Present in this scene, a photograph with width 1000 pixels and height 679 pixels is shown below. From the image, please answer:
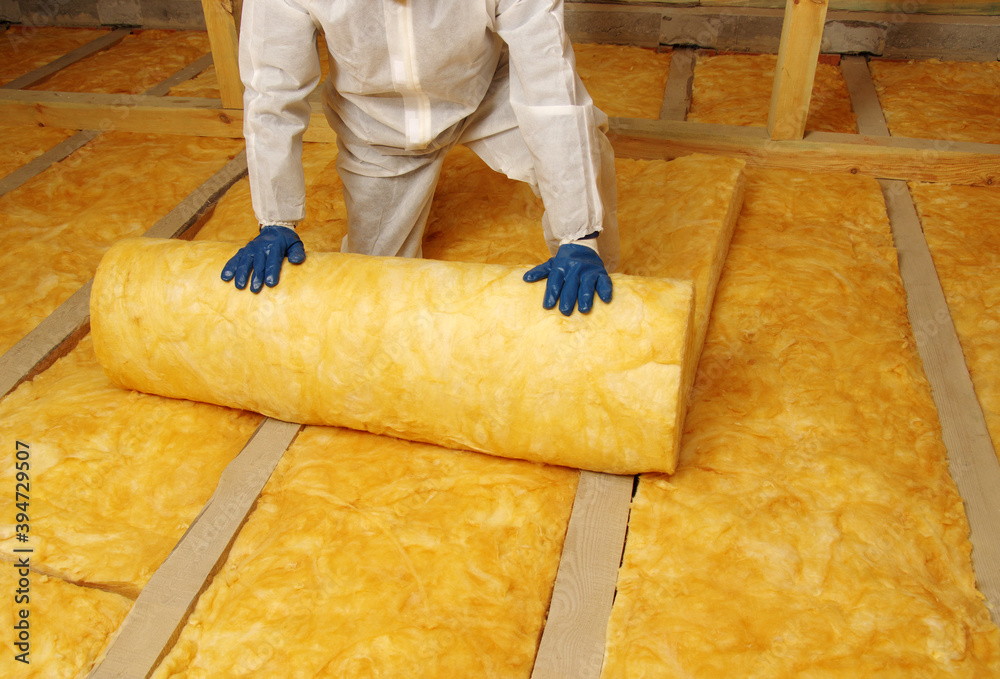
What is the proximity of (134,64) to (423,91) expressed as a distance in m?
3.03

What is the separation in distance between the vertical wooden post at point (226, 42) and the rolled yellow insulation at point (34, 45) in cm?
149

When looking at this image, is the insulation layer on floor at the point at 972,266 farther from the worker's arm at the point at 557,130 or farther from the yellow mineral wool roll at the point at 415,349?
the worker's arm at the point at 557,130

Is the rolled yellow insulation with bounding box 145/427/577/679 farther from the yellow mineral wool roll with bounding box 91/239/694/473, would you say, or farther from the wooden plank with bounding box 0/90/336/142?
the wooden plank with bounding box 0/90/336/142

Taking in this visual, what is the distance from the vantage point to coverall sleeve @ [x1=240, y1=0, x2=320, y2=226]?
1.70 meters

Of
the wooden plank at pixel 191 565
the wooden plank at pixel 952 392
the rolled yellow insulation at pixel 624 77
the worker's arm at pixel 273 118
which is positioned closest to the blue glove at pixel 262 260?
the worker's arm at pixel 273 118

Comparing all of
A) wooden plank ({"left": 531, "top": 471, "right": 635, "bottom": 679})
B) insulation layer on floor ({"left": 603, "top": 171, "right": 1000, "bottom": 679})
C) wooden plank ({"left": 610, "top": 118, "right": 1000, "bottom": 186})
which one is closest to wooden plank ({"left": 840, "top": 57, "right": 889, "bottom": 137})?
wooden plank ({"left": 610, "top": 118, "right": 1000, "bottom": 186})

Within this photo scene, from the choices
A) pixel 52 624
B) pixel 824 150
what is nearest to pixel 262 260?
pixel 52 624

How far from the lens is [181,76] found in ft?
12.9

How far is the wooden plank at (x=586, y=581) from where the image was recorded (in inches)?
53.3

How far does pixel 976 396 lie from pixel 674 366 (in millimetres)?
955

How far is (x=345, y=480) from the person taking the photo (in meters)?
1.72

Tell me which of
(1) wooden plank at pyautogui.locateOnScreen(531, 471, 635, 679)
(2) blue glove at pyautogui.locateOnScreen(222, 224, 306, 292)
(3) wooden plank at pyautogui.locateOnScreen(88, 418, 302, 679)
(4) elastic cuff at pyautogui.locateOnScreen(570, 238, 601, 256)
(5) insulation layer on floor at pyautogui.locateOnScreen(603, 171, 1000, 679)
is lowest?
(3) wooden plank at pyautogui.locateOnScreen(88, 418, 302, 679)

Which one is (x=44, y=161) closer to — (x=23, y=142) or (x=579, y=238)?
(x=23, y=142)

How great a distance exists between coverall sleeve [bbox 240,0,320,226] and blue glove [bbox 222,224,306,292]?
0.09 m
